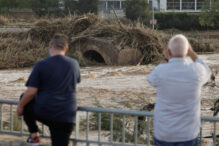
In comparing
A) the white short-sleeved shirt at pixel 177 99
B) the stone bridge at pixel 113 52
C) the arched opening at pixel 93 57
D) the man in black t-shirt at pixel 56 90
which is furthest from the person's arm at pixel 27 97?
the arched opening at pixel 93 57

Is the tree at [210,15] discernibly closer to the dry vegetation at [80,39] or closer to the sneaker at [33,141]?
the dry vegetation at [80,39]

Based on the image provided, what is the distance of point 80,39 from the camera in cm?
2573

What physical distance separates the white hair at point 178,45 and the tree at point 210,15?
176ft

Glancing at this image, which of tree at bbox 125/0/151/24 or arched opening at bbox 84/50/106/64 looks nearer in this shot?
arched opening at bbox 84/50/106/64

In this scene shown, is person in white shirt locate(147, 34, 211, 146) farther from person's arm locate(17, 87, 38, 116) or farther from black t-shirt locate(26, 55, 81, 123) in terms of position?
person's arm locate(17, 87, 38, 116)

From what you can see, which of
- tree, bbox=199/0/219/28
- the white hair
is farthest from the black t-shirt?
tree, bbox=199/0/219/28

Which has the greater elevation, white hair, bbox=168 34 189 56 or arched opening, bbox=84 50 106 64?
white hair, bbox=168 34 189 56

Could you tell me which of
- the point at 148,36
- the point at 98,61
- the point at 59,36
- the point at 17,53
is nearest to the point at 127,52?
the point at 148,36

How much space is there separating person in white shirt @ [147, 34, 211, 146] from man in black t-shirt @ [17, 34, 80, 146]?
1.01 m

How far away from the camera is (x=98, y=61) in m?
27.8

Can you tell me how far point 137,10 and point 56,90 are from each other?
57164 mm

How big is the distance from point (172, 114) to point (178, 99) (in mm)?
155

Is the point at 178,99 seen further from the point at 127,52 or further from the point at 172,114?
the point at 127,52

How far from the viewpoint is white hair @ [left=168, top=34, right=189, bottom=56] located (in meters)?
4.62
